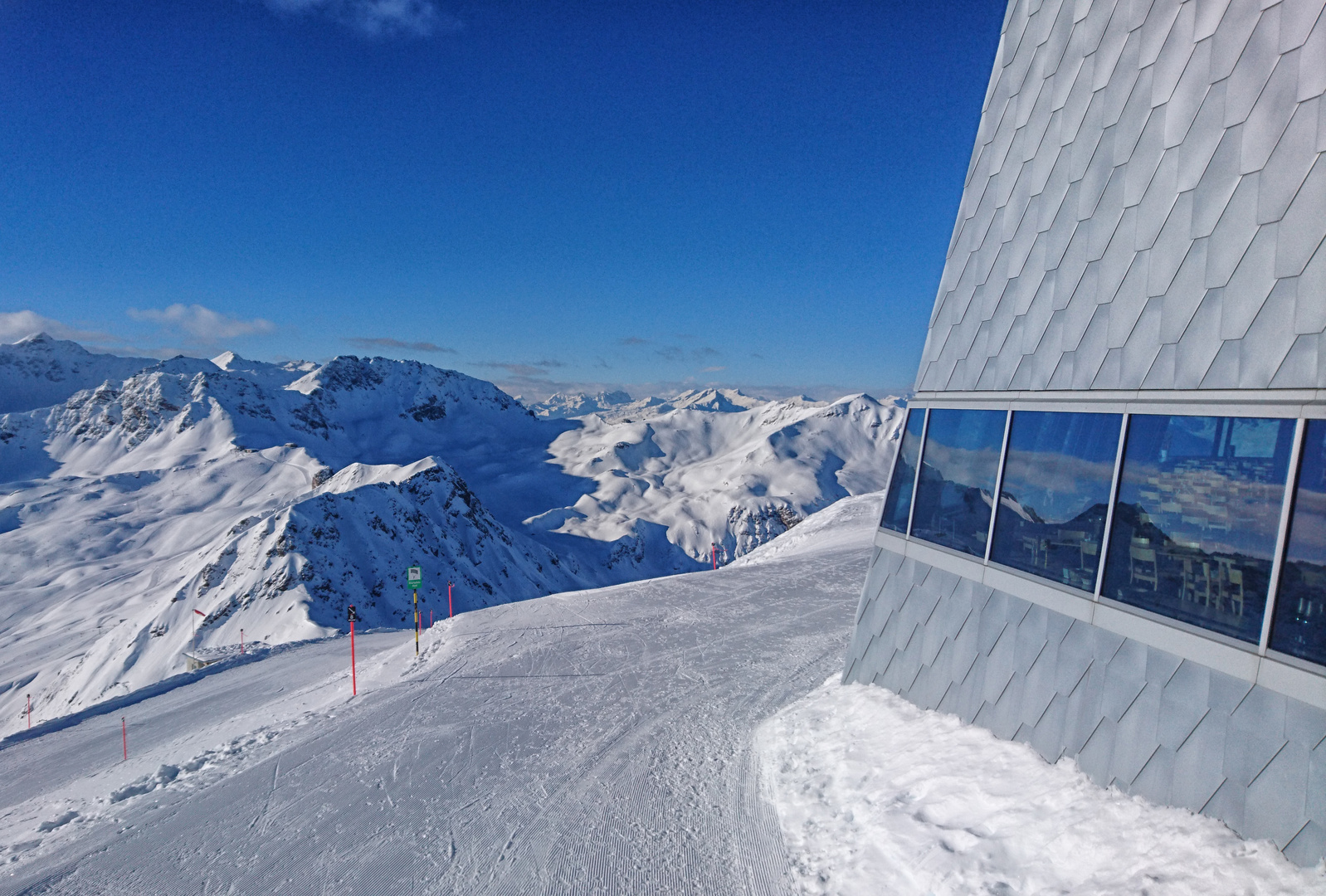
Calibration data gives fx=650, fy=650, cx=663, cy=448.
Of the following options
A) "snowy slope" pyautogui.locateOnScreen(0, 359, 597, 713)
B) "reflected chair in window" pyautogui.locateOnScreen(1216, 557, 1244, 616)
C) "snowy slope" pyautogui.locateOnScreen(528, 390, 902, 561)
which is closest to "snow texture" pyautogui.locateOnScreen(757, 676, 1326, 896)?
"reflected chair in window" pyautogui.locateOnScreen(1216, 557, 1244, 616)

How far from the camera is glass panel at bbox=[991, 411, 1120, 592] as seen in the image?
5.93m

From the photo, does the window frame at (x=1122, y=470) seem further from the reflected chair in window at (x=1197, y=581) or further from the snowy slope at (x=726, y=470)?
the snowy slope at (x=726, y=470)

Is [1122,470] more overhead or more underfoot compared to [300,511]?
more overhead

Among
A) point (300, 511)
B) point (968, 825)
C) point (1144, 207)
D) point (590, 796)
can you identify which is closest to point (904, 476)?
point (1144, 207)

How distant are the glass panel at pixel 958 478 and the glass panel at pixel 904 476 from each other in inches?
6.1

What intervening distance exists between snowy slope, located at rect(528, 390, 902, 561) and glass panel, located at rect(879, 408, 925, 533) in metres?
112

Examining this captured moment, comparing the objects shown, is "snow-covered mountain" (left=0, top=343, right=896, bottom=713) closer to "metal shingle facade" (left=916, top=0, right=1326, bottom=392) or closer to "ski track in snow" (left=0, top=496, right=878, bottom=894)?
"ski track in snow" (left=0, top=496, right=878, bottom=894)

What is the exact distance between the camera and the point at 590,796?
7742 millimetres

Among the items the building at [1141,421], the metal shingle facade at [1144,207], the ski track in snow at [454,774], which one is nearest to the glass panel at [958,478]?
the building at [1141,421]

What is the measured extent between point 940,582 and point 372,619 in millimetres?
46328

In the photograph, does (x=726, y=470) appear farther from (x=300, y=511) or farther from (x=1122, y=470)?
(x=1122, y=470)

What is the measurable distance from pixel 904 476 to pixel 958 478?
87cm

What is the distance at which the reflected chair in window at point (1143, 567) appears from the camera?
17.4 feet

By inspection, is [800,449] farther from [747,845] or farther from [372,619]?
[747,845]
